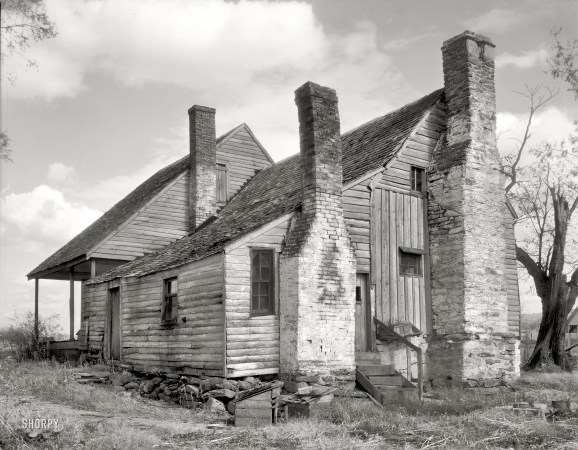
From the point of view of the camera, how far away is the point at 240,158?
80.8 feet

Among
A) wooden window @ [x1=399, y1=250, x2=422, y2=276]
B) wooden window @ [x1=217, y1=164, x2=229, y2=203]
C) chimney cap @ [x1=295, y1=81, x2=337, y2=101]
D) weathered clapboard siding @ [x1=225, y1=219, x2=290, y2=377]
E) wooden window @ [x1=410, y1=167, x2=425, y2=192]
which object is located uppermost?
chimney cap @ [x1=295, y1=81, x2=337, y2=101]

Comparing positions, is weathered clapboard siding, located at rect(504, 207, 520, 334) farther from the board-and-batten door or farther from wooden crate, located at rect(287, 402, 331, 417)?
wooden crate, located at rect(287, 402, 331, 417)

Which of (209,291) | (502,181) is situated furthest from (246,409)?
(502,181)

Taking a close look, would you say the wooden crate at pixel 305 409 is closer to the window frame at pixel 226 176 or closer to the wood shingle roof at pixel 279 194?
the wood shingle roof at pixel 279 194

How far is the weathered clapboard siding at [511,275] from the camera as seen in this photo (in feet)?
68.9

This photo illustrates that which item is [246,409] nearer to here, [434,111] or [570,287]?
[434,111]

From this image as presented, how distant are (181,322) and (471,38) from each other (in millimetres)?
10804

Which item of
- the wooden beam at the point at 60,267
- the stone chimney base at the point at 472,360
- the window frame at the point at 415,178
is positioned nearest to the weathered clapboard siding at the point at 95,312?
the wooden beam at the point at 60,267

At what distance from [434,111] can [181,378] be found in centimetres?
980

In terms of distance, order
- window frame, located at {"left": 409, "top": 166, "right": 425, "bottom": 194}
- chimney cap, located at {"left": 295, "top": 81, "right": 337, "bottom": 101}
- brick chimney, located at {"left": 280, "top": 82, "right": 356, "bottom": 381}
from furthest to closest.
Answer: window frame, located at {"left": 409, "top": 166, "right": 425, "bottom": 194} → chimney cap, located at {"left": 295, "top": 81, "right": 337, "bottom": 101} → brick chimney, located at {"left": 280, "top": 82, "right": 356, "bottom": 381}

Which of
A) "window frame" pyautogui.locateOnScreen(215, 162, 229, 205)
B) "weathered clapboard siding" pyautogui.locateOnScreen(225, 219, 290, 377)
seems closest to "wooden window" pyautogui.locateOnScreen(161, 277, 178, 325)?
"weathered clapboard siding" pyautogui.locateOnScreen(225, 219, 290, 377)

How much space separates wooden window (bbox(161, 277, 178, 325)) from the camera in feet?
53.6

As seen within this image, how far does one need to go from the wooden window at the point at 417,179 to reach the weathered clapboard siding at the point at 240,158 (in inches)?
330

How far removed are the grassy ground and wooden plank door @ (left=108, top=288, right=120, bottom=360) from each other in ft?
13.2
